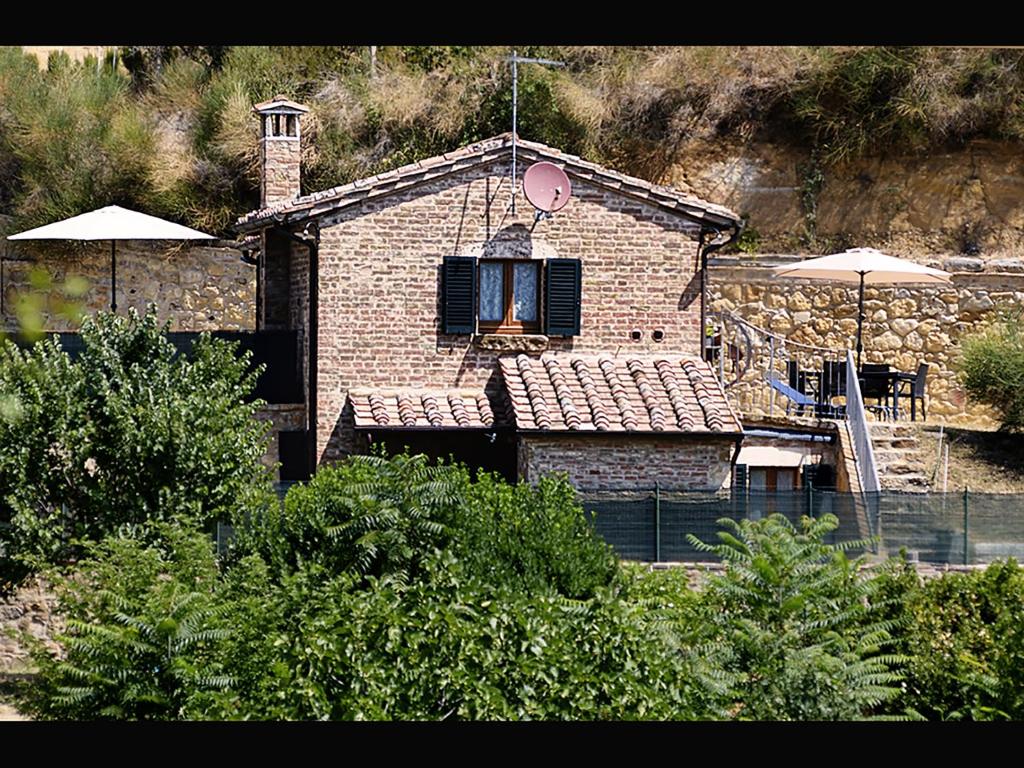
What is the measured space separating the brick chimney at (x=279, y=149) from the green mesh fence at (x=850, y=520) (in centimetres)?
768

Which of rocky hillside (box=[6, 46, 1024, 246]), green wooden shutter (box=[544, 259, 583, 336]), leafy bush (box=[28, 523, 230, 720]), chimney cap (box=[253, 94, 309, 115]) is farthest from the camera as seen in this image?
rocky hillside (box=[6, 46, 1024, 246])

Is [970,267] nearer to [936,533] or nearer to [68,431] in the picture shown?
[936,533]

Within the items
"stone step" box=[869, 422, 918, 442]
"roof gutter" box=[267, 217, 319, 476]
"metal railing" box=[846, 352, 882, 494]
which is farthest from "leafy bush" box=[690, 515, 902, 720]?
"stone step" box=[869, 422, 918, 442]

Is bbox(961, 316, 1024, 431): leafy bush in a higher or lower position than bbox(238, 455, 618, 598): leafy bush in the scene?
higher

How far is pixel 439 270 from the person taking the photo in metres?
24.3

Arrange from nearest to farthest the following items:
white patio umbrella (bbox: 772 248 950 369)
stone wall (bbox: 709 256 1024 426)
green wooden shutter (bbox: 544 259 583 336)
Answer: green wooden shutter (bbox: 544 259 583 336) < white patio umbrella (bbox: 772 248 950 369) < stone wall (bbox: 709 256 1024 426)

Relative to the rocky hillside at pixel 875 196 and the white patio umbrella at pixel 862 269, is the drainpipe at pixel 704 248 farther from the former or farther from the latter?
the rocky hillside at pixel 875 196

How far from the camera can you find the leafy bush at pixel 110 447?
1941 centimetres

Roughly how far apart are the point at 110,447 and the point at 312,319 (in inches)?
206

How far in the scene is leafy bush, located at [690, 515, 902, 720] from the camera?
1667cm

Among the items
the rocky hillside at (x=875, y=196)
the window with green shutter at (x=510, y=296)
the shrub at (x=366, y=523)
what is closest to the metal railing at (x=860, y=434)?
the window with green shutter at (x=510, y=296)

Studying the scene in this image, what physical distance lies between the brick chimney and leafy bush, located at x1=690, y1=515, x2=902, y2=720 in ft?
34.0

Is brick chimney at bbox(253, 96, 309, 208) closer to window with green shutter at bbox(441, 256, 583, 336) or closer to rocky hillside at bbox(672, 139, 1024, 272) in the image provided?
window with green shutter at bbox(441, 256, 583, 336)
